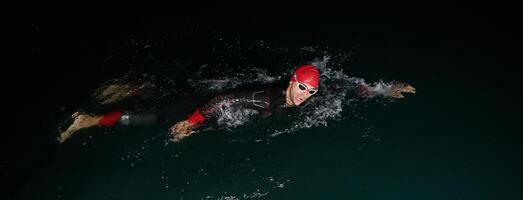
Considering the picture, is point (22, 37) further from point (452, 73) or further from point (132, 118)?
point (452, 73)

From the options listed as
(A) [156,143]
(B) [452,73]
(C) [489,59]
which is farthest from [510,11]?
(A) [156,143]

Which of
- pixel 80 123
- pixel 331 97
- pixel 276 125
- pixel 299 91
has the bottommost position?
pixel 276 125

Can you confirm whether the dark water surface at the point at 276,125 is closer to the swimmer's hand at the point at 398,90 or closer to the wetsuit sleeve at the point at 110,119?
the swimmer's hand at the point at 398,90

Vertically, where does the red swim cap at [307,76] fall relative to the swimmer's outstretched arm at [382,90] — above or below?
above

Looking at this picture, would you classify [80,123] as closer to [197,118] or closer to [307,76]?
[197,118]

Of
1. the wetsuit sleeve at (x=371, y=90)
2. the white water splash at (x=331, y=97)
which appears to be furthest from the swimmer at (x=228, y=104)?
the wetsuit sleeve at (x=371, y=90)

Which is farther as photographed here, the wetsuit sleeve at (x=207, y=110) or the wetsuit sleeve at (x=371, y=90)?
the wetsuit sleeve at (x=371, y=90)

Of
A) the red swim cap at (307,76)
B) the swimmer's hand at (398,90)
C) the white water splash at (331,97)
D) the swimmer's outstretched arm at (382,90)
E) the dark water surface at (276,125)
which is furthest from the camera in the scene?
the swimmer's outstretched arm at (382,90)

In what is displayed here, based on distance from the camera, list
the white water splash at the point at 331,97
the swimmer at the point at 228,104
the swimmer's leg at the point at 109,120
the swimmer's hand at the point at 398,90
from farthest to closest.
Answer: the swimmer's hand at the point at 398,90, the white water splash at the point at 331,97, the swimmer's leg at the point at 109,120, the swimmer at the point at 228,104

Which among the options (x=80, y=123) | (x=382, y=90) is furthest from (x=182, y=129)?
(x=382, y=90)

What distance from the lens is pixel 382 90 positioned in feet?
26.4

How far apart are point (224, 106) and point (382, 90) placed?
318 cm

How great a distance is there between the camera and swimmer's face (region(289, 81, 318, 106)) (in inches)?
243

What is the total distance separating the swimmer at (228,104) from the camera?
6250 mm
